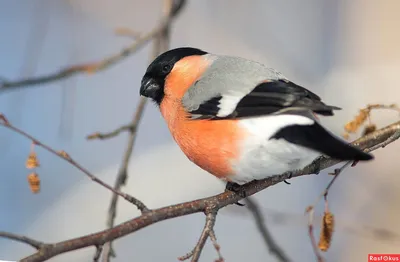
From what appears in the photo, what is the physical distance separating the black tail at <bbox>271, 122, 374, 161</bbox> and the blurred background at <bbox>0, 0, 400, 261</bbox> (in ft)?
1.42

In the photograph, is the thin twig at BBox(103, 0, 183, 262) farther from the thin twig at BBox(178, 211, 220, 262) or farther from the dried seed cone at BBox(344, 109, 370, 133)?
the dried seed cone at BBox(344, 109, 370, 133)

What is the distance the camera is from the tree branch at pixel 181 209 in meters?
0.75

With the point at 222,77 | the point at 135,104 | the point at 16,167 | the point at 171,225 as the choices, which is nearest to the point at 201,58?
the point at 222,77

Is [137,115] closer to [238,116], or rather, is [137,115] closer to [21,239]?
[238,116]

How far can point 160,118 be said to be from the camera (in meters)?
1.46

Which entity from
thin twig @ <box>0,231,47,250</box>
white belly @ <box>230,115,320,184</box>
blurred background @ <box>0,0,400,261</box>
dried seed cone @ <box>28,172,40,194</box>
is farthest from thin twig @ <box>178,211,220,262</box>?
blurred background @ <box>0,0,400,261</box>

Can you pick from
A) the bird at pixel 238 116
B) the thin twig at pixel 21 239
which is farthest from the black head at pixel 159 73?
the thin twig at pixel 21 239

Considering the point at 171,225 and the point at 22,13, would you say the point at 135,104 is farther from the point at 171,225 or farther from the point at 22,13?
the point at 22,13

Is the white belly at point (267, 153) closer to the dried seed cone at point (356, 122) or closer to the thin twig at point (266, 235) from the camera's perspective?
the dried seed cone at point (356, 122)

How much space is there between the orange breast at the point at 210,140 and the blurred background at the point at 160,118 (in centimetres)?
39

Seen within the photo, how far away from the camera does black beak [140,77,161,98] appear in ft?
3.63

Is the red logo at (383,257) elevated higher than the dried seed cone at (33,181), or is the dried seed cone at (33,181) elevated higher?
the dried seed cone at (33,181)

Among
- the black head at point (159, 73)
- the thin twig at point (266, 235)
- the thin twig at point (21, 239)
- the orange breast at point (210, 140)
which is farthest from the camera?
the thin twig at point (266, 235)

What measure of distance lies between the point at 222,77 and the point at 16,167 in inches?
31.0
